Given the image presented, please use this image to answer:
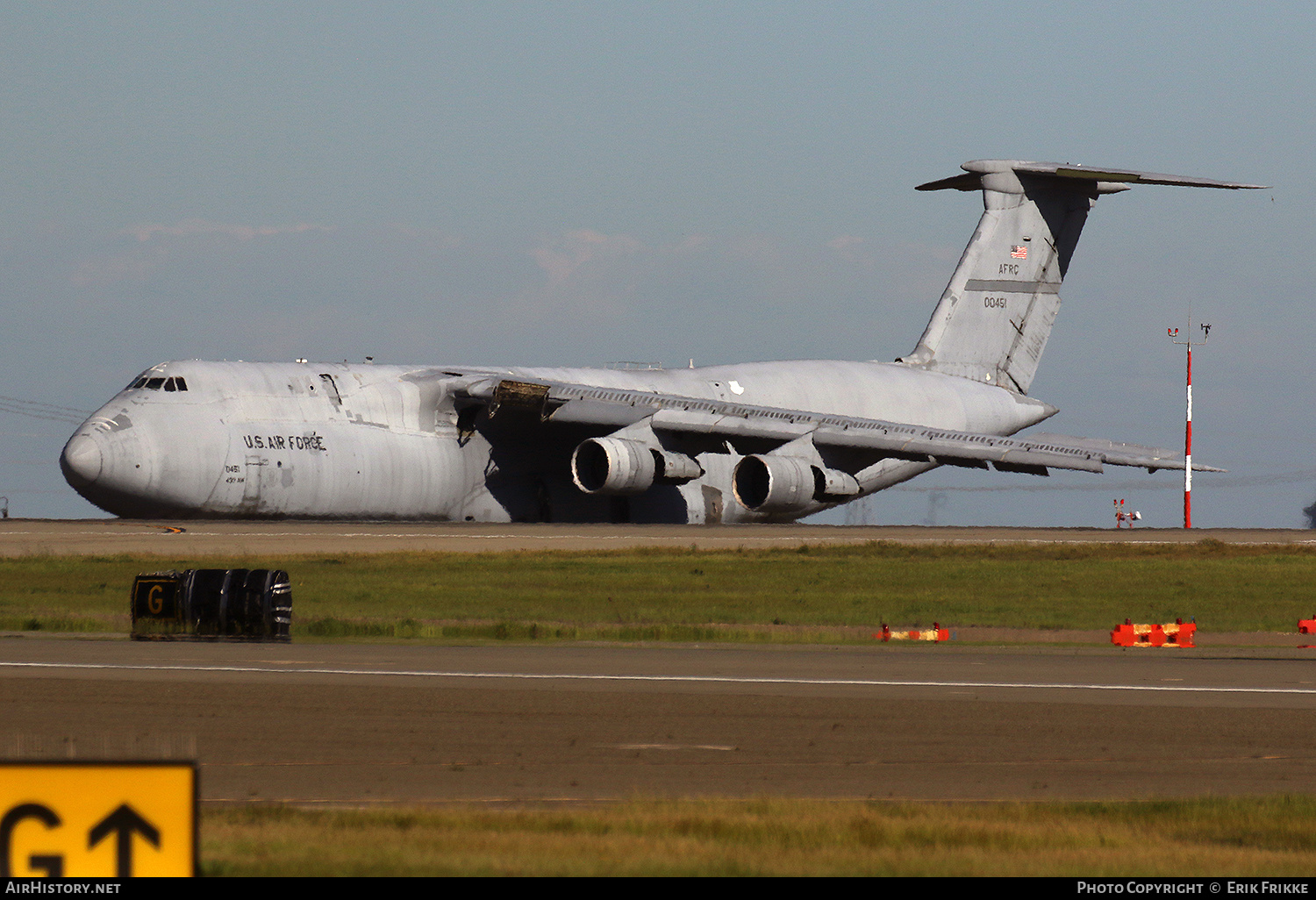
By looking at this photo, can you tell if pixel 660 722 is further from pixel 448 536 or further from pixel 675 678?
pixel 448 536

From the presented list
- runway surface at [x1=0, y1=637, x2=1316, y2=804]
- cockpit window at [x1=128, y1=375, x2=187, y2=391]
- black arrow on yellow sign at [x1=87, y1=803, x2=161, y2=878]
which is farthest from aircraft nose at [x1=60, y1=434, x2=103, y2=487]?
black arrow on yellow sign at [x1=87, y1=803, x2=161, y2=878]

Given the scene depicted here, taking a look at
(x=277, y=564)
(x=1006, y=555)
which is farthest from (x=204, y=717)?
(x=1006, y=555)

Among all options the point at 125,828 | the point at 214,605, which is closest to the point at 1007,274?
the point at 214,605

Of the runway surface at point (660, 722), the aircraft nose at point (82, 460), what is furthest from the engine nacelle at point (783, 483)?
the runway surface at point (660, 722)

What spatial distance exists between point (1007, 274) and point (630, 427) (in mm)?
16296

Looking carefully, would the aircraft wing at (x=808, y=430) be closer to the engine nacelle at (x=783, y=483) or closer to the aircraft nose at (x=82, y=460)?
the engine nacelle at (x=783, y=483)

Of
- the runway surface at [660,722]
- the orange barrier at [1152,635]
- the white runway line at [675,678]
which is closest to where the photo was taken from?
the runway surface at [660,722]

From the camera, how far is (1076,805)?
31.4ft

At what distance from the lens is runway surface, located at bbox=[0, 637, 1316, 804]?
34.5 ft

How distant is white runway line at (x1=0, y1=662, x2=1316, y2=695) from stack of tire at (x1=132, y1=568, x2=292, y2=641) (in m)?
3.83

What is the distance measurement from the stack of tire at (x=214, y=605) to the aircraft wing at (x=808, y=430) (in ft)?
71.3

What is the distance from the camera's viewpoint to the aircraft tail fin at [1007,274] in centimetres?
5381

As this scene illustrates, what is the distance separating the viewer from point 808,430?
44312mm
